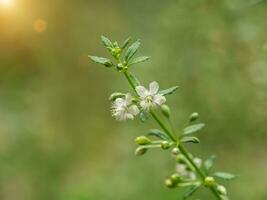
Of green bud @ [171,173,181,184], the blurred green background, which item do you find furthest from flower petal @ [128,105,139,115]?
the blurred green background

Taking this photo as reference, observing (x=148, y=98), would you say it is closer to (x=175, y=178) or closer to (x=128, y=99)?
(x=128, y=99)

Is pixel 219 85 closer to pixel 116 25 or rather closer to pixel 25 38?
pixel 116 25

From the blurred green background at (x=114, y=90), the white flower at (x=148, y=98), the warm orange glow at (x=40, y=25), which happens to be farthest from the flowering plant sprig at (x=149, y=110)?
the warm orange glow at (x=40, y=25)

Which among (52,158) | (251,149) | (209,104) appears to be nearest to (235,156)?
(251,149)

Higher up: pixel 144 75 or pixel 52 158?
pixel 52 158

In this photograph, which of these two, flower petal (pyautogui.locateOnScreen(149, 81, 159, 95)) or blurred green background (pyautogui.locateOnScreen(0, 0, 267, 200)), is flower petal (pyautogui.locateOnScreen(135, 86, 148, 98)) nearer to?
flower petal (pyautogui.locateOnScreen(149, 81, 159, 95))

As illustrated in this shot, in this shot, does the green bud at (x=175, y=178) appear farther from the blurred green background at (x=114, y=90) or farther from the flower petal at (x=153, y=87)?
the blurred green background at (x=114, y=90)
